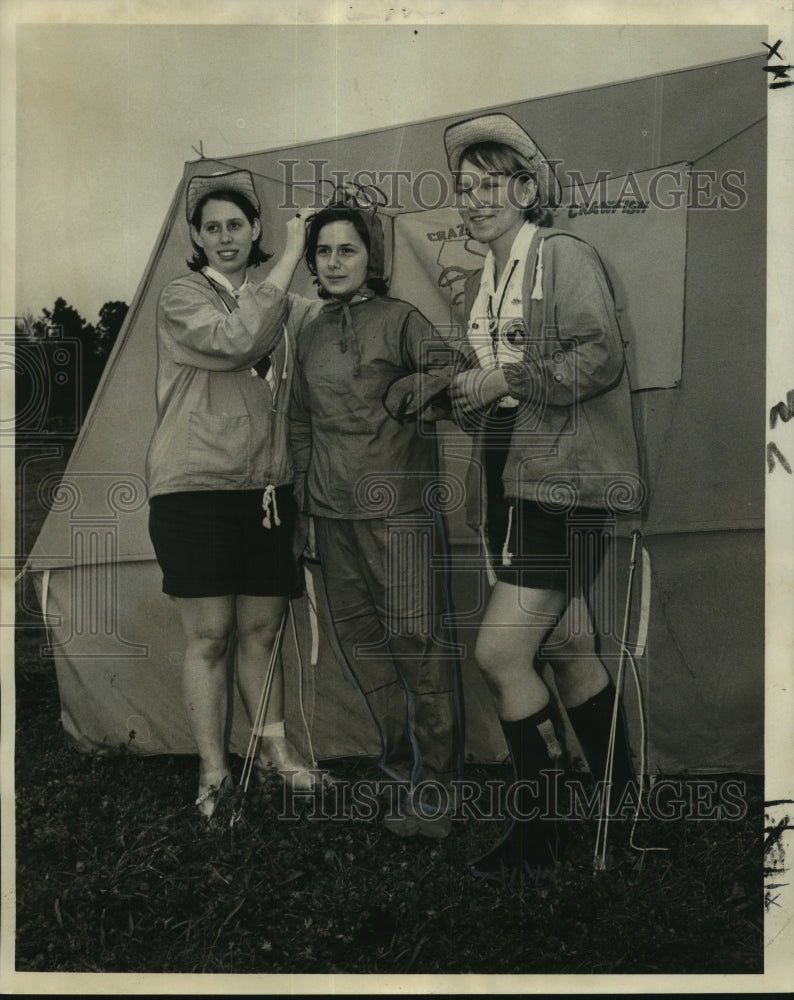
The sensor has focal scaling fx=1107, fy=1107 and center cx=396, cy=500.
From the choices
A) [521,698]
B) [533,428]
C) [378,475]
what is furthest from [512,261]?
[521,698]

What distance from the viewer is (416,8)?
4.00m

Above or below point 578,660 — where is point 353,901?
below

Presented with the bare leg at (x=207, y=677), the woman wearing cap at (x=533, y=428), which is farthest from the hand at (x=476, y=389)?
the bare leg at (x=207, y=677)

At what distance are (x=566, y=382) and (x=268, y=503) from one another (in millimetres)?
1152

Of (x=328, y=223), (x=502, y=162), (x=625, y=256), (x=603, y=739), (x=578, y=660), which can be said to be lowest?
(x=603, y=739)

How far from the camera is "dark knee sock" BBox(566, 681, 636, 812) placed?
13.2ft

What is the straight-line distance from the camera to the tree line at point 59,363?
4051mm

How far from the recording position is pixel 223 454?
398 cm

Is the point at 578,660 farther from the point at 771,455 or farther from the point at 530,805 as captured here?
the point at 771,455

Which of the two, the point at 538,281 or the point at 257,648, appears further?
the point at 257,648

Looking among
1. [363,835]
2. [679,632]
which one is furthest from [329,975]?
[679,632]

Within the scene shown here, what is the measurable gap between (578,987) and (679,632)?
4.34 ft

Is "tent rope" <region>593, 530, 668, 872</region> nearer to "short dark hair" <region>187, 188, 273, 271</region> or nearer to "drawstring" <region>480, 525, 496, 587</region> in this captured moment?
"drawstring" <region>480, 525, 496, 587</region>

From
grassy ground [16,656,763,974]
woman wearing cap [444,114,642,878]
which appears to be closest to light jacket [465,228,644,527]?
woman wearing cap [444,114,642,878]
